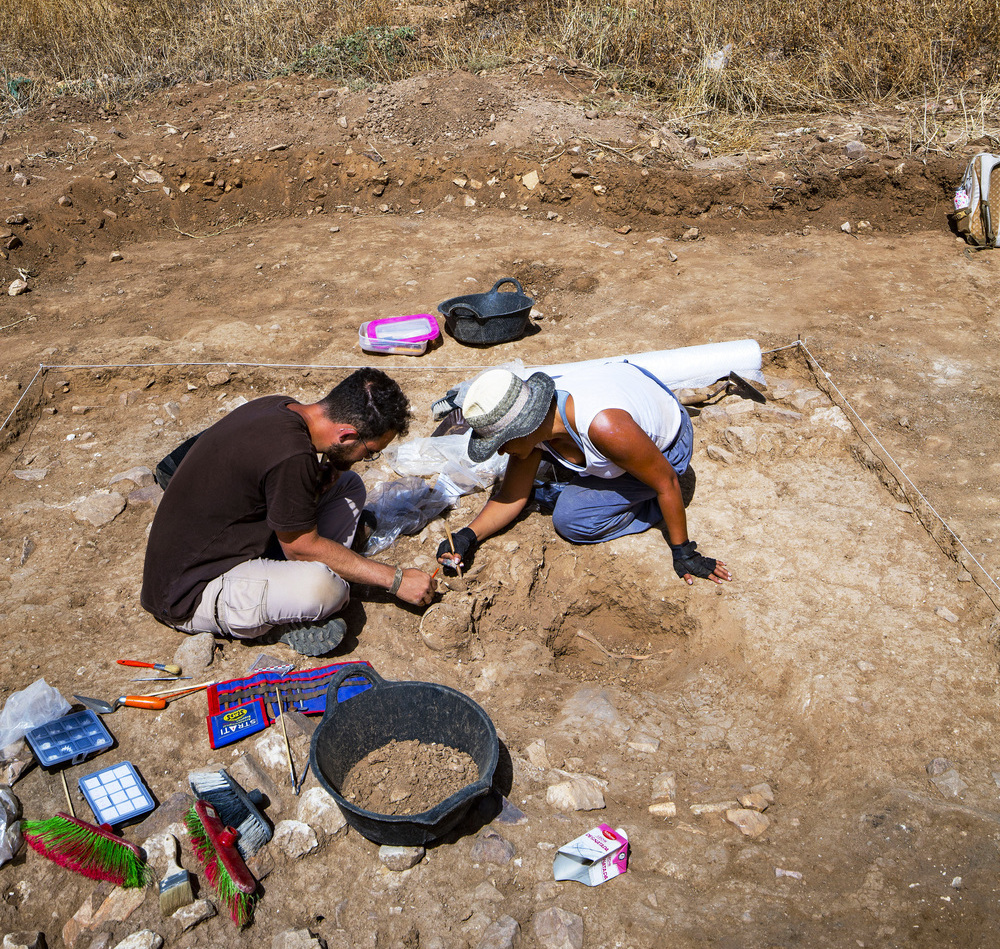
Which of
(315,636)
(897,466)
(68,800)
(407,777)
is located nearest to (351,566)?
(315,636)

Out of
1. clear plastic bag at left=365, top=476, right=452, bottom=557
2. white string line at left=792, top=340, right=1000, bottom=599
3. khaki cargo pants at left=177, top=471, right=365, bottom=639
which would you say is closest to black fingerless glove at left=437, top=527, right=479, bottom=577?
clear plastic bag at left=365, top=476, right=452, bottom=557

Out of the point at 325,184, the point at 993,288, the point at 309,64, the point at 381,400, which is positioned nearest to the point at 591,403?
the point at 381,400

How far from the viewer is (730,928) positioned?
6.28 feet

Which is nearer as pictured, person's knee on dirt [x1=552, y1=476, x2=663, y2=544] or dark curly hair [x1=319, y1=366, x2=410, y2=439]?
dark curly hair [x1=319, y1=366, x2=410, y2=439]

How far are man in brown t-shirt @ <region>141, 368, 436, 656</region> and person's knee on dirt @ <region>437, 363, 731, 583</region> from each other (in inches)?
14.1

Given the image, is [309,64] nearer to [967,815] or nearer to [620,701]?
[620,701]

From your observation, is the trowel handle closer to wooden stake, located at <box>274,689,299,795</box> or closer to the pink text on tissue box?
wooden stake, located at <box>274,689,299,795</box>

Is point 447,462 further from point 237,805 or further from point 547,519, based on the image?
point 237,805

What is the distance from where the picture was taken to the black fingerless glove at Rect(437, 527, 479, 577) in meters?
3.24

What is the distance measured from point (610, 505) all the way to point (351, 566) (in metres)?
1.16

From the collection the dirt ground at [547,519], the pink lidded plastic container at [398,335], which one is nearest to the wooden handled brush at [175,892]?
the dirt ground at [547,519]

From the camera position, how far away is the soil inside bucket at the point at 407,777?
2240 millimetres

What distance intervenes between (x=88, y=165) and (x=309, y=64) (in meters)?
2.75

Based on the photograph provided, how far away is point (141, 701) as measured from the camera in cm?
256
